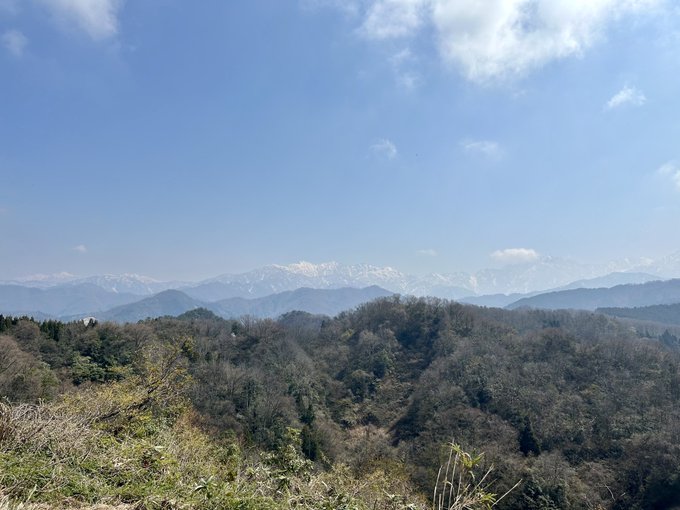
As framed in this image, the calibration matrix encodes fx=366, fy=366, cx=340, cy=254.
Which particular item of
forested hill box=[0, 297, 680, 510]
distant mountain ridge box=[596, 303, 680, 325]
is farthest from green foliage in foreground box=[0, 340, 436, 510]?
distant mountain ridge box=[596, 303, 680, 325]

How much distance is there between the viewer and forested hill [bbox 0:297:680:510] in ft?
86.5

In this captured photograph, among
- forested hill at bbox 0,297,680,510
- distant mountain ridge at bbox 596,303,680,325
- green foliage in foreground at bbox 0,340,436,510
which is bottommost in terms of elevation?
Result: distant mountain ridge at bbox 596,303,680,325

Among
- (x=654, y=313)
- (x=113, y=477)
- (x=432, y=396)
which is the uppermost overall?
(x=113, y=477)

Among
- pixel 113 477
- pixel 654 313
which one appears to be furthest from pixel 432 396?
pixel 654 313

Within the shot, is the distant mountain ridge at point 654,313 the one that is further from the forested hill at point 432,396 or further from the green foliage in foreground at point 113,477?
the green foliage in foreground at point 113,477

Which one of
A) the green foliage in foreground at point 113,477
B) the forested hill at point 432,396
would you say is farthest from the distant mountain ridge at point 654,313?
the green foliage in foreground at point 113,477

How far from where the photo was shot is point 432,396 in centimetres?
4512

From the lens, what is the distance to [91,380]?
3466cm

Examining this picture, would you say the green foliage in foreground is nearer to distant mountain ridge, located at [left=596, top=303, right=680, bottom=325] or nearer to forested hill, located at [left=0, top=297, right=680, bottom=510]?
forested hill, located at [left=0, top=297, right=680, bottom=510]

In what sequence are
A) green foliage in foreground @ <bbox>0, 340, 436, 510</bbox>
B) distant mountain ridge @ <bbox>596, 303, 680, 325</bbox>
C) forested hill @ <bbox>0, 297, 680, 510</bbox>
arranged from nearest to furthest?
green foliage in foreground @ <bbox>0, 340, 436, 510</bbox>
forested hill @ <bbox>0, 297, 680, 510</bbox>
distant mountain ridge @ <bbox>596, 303, 680, 325</bbox>

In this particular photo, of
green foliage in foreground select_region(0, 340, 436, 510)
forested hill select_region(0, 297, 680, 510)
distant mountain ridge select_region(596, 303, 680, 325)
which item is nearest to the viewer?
green foliage in foreground select_region(0, 340, 436, 510)

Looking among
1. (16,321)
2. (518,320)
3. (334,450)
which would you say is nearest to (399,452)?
(334,450)

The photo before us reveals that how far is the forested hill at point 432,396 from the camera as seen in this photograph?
26.4 metres

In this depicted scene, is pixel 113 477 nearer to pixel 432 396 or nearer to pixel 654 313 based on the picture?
pixel 432 396
